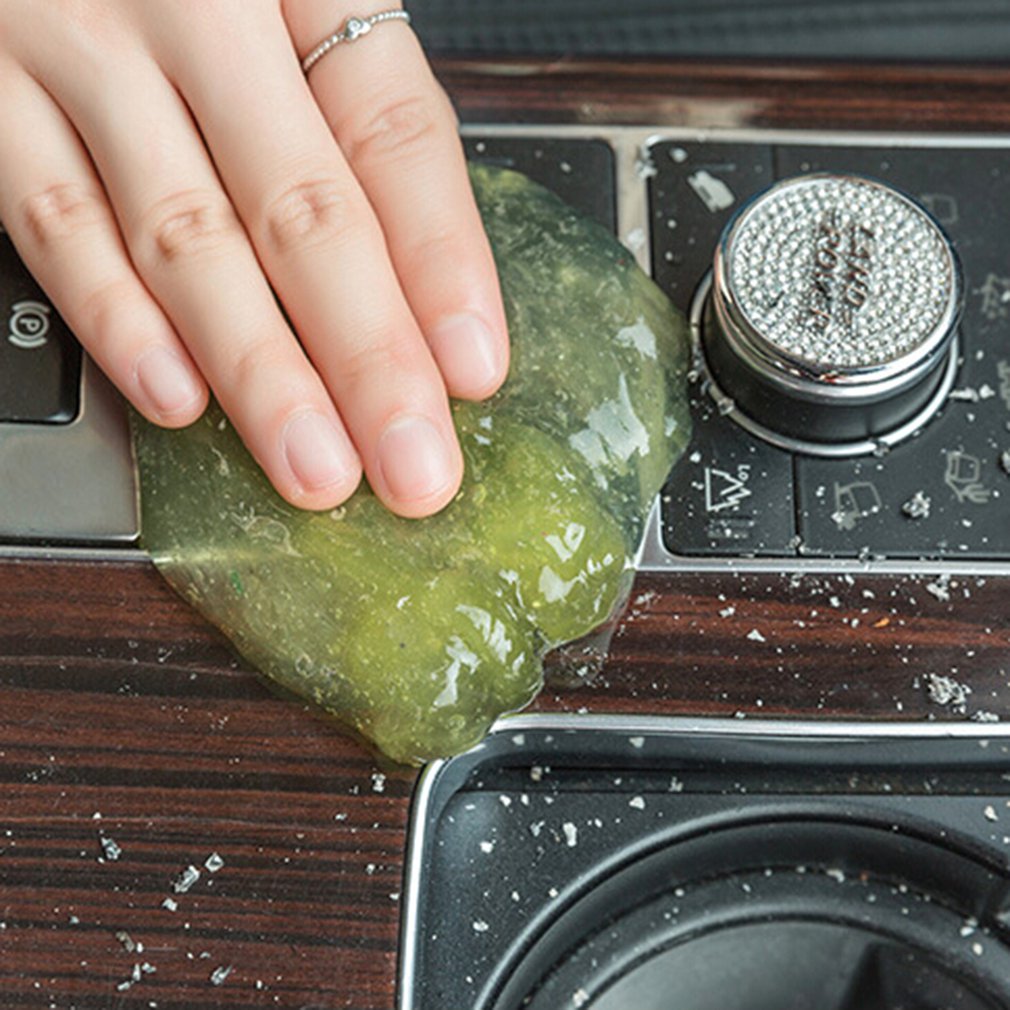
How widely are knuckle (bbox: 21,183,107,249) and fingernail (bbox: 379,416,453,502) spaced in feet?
0.48

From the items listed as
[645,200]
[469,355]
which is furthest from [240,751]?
[645,200]

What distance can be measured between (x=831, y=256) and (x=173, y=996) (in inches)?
12.8

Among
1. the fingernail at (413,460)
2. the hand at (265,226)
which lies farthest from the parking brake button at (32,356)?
the fingernail at (413,460)

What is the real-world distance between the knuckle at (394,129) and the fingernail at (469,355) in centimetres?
8

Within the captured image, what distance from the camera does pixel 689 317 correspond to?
52cm

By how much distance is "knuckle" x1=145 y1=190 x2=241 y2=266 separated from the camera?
0.50 meters

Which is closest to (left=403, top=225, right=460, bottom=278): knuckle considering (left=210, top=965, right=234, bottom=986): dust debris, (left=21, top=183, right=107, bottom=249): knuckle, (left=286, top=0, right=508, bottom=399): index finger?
(left=286, top=0, right=508, bottom=399): index finger

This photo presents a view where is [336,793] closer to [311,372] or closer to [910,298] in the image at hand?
[311,372]

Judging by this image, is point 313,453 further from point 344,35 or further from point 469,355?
point 344,35

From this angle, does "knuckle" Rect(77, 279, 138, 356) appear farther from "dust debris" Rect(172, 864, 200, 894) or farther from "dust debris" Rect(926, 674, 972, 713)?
"dust debris" Rect(926, 674, 972, 713)

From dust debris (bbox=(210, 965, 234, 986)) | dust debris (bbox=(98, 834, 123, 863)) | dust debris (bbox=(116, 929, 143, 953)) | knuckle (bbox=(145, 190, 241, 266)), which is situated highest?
knuckle (bbox=(145, 190, 241, 266))

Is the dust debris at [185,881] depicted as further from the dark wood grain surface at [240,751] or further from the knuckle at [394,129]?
the knuckle at [394,129]

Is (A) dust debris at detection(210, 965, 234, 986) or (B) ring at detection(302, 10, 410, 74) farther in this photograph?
(B) ring at detection(302, 10, 410, 74)

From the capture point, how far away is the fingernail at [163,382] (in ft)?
1.57
